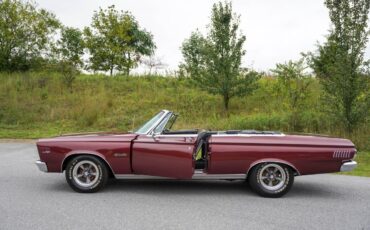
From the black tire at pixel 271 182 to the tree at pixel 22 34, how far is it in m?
21.5

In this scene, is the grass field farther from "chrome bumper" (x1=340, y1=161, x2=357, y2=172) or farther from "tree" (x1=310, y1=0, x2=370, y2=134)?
"chrome bumper" (x1=340, y1=161, x2=357, y2=172)

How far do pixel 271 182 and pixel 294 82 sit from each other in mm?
11801

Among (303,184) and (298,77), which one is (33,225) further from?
(298,77)

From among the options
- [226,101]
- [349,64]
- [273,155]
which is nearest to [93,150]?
[273,155]

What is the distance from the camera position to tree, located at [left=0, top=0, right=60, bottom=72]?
2425 cm

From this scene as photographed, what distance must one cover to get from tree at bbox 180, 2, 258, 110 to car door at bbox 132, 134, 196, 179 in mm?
10647

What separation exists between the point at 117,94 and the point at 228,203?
662 inches

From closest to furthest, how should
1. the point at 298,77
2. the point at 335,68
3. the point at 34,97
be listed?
1. the point at 335,68
2. the point at 298,77
3. the point at 34,97

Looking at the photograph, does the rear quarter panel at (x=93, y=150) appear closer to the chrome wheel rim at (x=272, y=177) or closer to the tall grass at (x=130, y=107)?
the chrome wheel rim at (x=272, y=177)

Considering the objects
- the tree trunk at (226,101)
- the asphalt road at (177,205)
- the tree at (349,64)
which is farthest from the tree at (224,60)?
the asphalt road at (177,205)

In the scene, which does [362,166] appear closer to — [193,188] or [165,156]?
[193,188]

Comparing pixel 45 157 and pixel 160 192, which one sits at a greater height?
pixel 45 157

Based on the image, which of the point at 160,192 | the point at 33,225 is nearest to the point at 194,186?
the point at 160,192

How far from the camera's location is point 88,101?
20141mm
